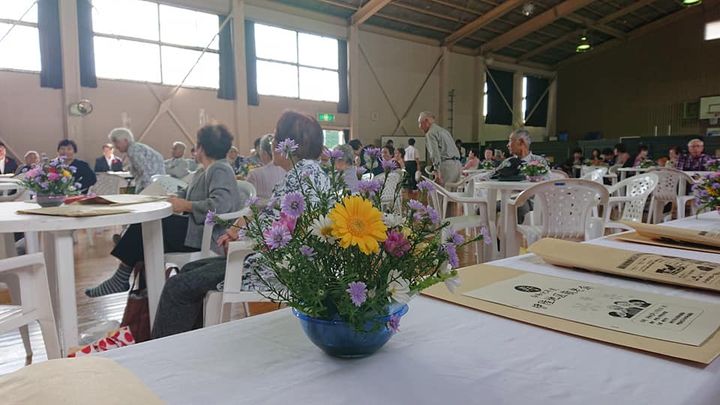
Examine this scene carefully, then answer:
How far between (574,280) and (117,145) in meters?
4.69

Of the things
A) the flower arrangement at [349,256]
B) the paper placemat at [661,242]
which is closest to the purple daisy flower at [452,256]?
the flower arrangement at [349,256]

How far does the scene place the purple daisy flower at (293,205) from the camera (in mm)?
491

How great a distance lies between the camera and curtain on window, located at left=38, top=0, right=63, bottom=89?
7.63 metres

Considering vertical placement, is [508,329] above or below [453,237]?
below

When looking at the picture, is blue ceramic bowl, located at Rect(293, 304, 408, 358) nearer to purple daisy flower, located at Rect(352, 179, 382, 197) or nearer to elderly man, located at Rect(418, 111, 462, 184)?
purple daisy flower, located at Rect(352, 179, 382, 197)

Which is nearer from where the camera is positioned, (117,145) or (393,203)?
(393,203)

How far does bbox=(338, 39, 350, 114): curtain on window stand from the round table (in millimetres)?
9485

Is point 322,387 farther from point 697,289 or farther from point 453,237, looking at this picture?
point 697,289

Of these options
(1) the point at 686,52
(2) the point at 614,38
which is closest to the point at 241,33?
(2) the point at 614,38

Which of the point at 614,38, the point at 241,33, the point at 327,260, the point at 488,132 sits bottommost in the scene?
the point at 327,260

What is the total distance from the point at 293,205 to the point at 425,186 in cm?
24

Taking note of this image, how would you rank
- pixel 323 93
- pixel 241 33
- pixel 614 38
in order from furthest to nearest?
1. pixel 614 38
2. pixel 323 93
3. pixel 241 33

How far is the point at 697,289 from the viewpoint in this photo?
74 cm

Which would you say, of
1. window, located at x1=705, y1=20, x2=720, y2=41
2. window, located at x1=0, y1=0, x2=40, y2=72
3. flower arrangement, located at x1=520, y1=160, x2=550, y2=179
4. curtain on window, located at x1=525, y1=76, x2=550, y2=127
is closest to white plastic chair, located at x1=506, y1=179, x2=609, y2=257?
flower arrangement, located at x1=520, y1=160, x2=550, y2=179
